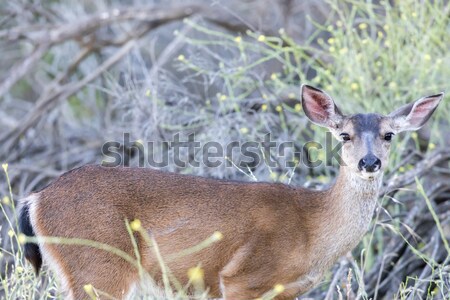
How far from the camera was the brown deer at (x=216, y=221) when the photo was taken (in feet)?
19.5

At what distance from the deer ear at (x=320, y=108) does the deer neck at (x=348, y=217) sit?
52cm

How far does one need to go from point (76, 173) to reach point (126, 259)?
70 cm

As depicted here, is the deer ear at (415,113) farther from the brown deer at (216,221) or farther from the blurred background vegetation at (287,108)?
the blurred background vegetation at (287,108)

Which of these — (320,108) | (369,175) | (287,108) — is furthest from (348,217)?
(287,108)

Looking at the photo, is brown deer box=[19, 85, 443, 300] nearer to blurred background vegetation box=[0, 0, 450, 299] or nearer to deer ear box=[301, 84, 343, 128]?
deer ear box=[301, 84, 343, 128]

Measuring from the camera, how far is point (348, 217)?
6.41 m

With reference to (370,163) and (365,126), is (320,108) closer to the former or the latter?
(365,126)

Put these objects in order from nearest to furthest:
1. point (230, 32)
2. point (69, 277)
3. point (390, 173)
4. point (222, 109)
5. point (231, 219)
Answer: point (69, 277) < point (231, 219) < point (390, 173) < point (222, 109) < point (230, 32)

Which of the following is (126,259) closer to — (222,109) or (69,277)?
(69,277)

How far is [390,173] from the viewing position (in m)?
8.23

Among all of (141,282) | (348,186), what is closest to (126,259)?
(141,282)

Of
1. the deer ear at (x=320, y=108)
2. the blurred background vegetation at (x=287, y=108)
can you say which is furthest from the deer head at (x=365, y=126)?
the blurred background vegetation at (x=287, y=108)

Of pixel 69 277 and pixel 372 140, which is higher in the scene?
pixel 372 140

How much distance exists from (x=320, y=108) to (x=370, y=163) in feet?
2.65
